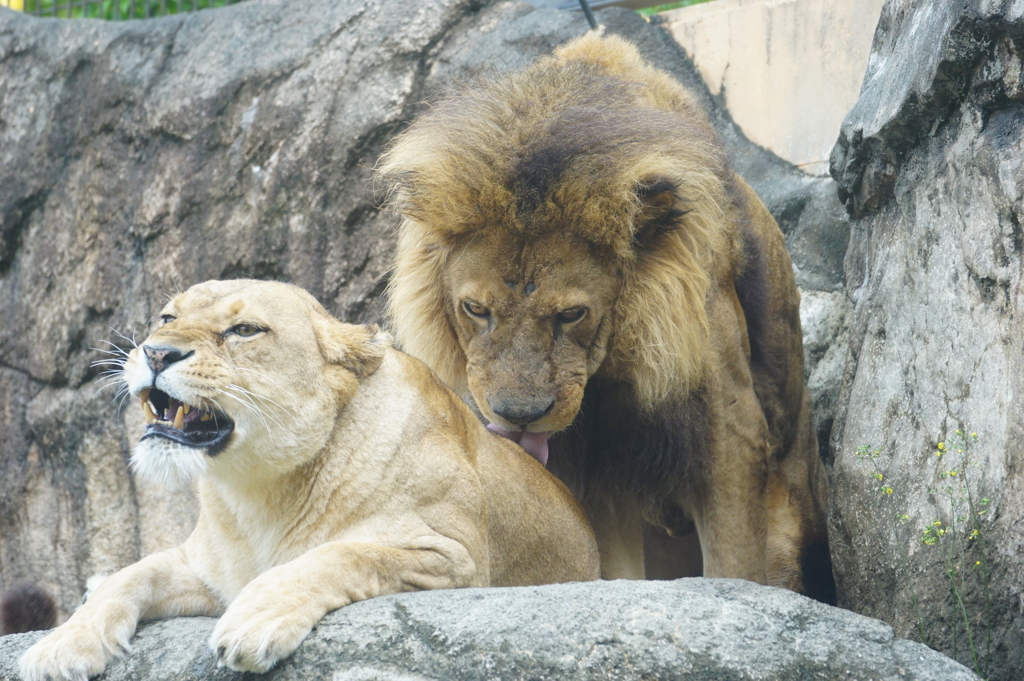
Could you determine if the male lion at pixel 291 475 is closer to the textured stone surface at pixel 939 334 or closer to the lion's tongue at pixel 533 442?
the lion's tongue at pixel 533 442

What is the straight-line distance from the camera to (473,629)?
8.93ft

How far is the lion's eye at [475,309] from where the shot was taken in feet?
12.6

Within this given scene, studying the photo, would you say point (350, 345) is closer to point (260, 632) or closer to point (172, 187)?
point (260, 632)

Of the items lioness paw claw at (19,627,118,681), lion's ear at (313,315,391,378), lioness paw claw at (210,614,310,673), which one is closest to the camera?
lioness paw claw at (210,614,310,673)

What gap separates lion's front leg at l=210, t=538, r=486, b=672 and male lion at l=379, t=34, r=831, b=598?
24.1 inches

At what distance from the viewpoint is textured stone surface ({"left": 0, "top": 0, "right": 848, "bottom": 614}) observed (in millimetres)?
5715

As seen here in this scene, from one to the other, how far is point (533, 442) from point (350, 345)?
35.7 inches

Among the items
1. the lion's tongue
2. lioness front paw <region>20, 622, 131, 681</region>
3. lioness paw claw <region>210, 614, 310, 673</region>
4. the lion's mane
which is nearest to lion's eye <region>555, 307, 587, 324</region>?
the lion's mane

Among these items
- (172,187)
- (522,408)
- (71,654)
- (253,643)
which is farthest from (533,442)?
(172,187)

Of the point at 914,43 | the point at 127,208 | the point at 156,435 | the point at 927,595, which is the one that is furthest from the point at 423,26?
the point at 927,595

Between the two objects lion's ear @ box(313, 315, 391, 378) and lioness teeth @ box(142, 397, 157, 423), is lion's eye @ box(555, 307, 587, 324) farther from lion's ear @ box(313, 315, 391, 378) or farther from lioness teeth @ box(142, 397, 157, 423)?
lioness teeth @ box(142, 397, 157, 423)

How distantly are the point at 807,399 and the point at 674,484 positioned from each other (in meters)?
1.03

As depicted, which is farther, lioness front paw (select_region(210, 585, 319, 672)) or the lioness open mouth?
the lioness open mouth

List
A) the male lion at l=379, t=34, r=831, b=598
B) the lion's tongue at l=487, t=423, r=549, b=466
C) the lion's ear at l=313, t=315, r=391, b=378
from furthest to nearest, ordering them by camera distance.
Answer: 1. the lion's tongue at l=487, t=423, r=549, b=466
2. the male lion at l=379, t=34, r=831, b=598
3. the lion's ear at l=313, t=315, r=391, b=378
